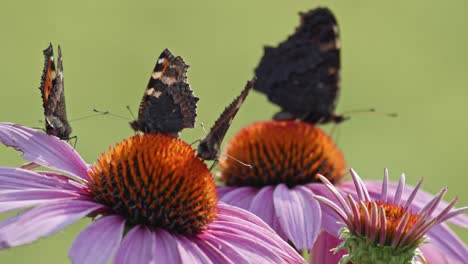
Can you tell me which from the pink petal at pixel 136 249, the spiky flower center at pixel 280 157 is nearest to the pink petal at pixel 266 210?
the spiky flower center at pixel 280 157

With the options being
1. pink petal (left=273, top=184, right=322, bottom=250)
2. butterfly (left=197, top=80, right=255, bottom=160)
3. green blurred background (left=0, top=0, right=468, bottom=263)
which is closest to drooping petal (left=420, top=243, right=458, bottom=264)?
pink petal (left=273, top=184, right=322, bottom=250)

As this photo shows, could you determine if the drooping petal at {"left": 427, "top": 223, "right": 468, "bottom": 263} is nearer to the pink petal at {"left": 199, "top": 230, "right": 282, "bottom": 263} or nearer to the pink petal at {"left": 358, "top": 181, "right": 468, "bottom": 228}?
the pink petal at {"left": 358, "top": 181, "right": 468, "bottom": 228}

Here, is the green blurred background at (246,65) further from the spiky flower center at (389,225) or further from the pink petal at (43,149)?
the spiky flower center at (389,225)

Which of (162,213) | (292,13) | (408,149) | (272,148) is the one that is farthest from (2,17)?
(162,213)

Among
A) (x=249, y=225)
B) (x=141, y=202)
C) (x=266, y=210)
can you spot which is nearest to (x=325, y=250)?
(x=266, y=210)

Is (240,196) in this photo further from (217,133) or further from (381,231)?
(381,231)

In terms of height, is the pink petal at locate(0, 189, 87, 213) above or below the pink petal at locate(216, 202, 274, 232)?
Result: above

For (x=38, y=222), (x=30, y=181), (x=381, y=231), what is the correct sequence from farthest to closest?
(x=30, y=181) < (x=381, y=231) < (x=38, y=222)
